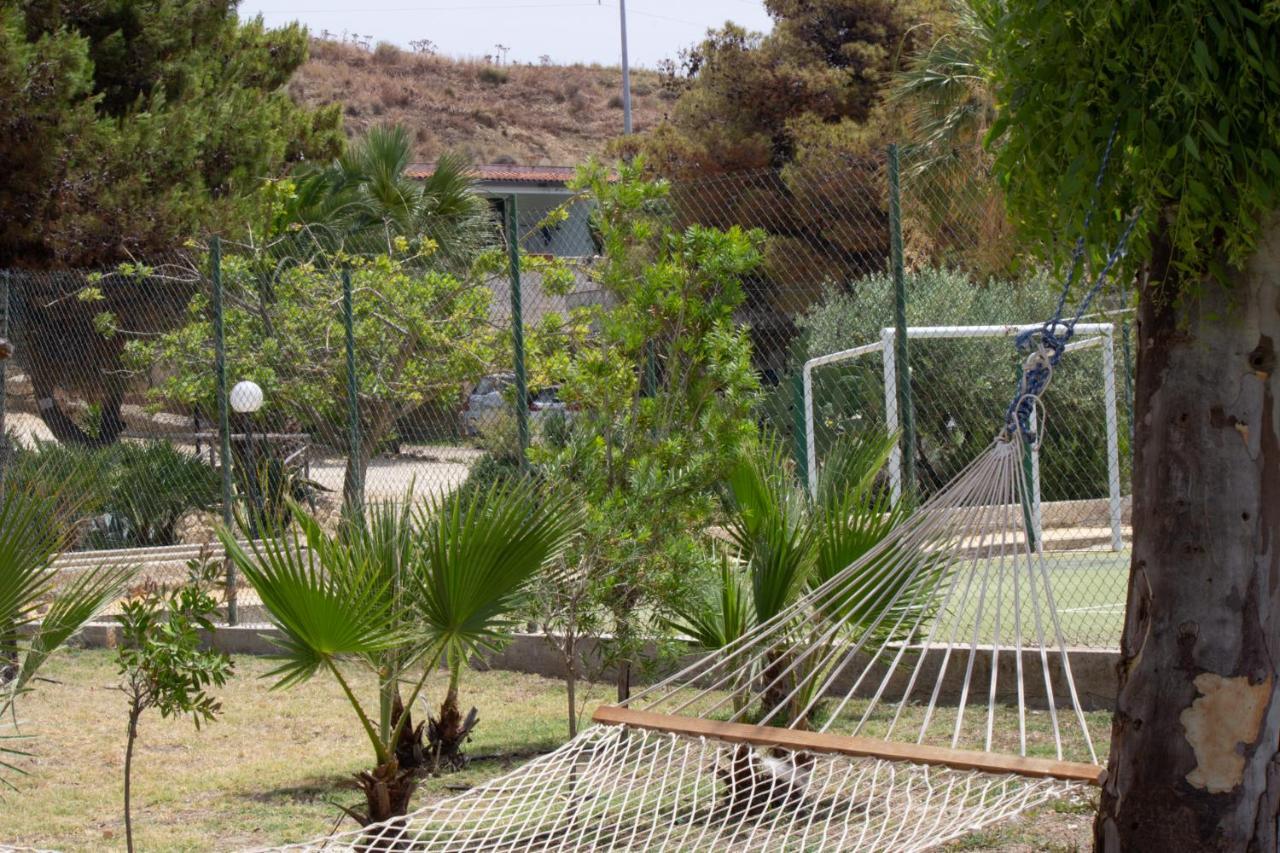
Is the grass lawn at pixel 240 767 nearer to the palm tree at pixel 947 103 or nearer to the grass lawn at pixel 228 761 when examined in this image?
the grass lawn at pixel 228 761

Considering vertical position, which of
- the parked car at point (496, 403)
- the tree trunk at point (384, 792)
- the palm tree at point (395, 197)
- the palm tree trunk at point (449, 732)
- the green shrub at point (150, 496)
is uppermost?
the palm tree at point (395, 197)

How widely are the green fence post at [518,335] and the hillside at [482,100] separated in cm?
4102

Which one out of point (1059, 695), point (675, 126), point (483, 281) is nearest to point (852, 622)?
point (1059, 695)

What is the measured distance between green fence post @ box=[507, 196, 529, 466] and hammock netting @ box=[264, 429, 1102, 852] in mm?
1835

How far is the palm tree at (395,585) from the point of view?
373 cm

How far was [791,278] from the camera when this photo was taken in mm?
17766

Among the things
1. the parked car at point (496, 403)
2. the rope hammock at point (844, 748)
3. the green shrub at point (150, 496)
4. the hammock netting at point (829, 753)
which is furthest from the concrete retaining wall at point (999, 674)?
the green shrub at point (150, 496)

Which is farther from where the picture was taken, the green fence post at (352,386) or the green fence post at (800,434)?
the green fence post at (800,434)

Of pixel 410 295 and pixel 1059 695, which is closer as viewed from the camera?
pixel 1059 695

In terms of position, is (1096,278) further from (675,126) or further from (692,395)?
(675,126)

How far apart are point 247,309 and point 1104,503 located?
6.41 metres

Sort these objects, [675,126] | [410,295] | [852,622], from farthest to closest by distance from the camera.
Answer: [675,126] < [410,295] < [852,622]

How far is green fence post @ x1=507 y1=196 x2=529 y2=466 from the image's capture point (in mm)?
6551

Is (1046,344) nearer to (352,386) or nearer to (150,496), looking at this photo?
(352,386)
